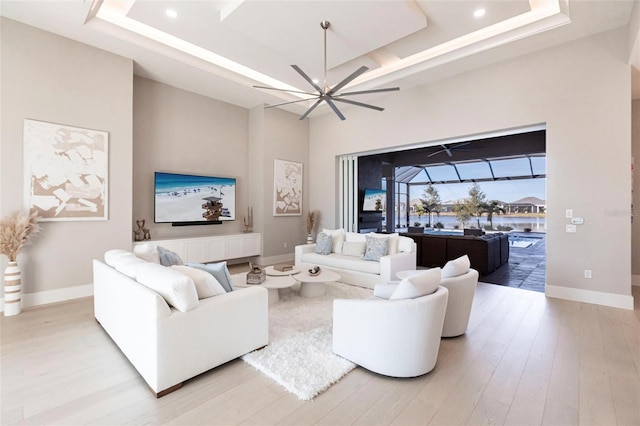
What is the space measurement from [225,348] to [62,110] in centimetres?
428

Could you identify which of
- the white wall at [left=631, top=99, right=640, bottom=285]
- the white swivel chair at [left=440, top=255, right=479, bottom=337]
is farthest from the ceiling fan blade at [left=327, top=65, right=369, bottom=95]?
the white wall at [left=631, top=99, right=640, bottom=285]

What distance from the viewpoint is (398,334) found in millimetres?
2258

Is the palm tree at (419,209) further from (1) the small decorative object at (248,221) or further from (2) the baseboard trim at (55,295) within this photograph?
(2) the baseboard trim at (55,295)

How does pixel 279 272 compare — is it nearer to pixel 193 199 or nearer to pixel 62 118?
pixel 193 199

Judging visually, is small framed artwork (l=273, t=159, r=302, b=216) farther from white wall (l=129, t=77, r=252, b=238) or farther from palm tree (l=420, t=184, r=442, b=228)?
palm tree (l=420, t=184, r=442, b=228)

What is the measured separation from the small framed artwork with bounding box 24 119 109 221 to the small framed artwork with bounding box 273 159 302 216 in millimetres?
3456

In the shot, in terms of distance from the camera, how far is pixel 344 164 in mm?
7527

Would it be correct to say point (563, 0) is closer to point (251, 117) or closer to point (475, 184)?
point (251, 117)

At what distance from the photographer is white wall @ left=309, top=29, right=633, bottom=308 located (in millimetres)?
4066

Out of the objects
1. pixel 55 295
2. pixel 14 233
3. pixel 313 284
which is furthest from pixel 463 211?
pixel 14 233

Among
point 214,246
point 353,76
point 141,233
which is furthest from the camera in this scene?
point 214,246

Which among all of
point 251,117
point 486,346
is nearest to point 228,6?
point 251,117

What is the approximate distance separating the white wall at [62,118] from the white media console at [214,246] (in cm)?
78

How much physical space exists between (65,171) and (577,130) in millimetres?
7525
